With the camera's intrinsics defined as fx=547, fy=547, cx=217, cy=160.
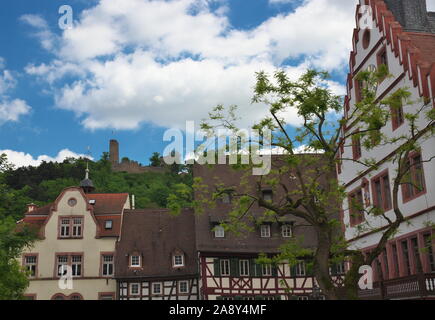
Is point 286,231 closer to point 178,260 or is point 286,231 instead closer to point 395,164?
point 178,260

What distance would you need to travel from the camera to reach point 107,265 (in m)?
39.8

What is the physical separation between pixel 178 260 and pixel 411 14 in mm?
22483

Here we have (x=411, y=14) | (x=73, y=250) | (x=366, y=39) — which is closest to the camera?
(x=366, y=39)

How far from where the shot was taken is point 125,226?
41.5 meters

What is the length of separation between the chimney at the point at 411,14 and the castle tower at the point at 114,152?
4373 inches

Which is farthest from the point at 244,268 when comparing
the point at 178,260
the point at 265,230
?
the point at 178,260

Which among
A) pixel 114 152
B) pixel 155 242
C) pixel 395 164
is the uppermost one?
pixel 114 152

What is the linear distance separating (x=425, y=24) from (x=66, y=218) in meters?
28.1

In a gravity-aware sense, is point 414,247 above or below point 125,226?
below

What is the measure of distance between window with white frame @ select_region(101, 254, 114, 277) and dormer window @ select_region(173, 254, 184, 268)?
15.5 ft
